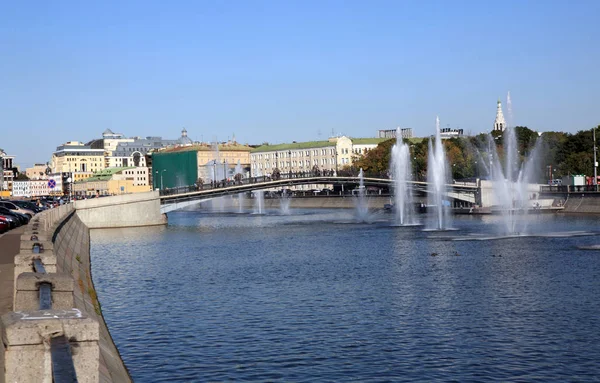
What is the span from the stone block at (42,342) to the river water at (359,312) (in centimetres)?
1083

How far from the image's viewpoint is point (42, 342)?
272 inches

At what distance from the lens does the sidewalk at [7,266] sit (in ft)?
63.4

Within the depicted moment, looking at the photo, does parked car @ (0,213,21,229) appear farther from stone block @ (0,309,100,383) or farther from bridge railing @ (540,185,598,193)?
bridge railing @ (540,185,598,193)

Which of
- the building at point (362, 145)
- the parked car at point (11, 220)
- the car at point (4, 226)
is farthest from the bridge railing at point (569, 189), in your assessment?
the building at point (362, 145)

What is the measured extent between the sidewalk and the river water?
2821 millimetres

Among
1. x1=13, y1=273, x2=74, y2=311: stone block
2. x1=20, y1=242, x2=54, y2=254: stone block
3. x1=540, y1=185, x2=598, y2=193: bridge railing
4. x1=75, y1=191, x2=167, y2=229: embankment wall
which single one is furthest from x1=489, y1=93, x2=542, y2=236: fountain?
x1=13, y1=273, x2=74, y2=311: stone block

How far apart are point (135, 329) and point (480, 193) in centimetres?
7124

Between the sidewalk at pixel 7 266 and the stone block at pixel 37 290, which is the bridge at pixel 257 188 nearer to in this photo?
the sidewalk at pixel 7 266

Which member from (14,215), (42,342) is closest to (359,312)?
(42,342)

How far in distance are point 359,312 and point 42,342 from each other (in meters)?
19.0

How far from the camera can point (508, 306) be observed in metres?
26.0

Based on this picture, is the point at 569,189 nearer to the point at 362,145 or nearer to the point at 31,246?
the point at 31,246

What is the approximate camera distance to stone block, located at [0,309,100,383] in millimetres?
6766

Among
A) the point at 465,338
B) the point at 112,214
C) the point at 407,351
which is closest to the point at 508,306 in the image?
the point at 465,338
